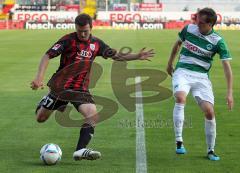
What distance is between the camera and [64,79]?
32.1ft

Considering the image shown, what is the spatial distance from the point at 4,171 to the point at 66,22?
7740cm

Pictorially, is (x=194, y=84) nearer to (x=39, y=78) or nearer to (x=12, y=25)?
(x=39, y=78)

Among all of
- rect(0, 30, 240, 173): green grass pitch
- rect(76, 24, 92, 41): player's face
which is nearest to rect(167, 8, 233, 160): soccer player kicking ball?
rect(0, 30, 240, 173): green grass pitch

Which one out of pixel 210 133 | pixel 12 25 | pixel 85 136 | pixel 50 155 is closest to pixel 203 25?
pixel 210 133

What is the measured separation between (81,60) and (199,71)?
5.52ft

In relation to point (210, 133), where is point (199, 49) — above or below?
above

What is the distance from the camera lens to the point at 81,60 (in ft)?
31.0

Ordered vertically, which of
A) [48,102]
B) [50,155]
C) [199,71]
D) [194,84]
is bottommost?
[50,155]

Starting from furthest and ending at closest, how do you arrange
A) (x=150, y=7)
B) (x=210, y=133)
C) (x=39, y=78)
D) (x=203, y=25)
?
(x=150, y=7) → (x=210, y=133) → (x=203, y=25) → (x=39, y=78)

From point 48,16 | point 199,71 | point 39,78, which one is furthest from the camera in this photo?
point 48,16

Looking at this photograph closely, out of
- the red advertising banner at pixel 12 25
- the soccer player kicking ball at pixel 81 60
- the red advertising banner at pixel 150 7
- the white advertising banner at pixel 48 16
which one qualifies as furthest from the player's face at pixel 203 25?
the red advertising banner at pixel 150 7

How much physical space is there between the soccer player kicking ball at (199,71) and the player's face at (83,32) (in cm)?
139

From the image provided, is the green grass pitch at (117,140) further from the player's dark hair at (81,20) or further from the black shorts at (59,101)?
the player's dark hair at (81,20)

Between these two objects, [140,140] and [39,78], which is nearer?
[39,78]
